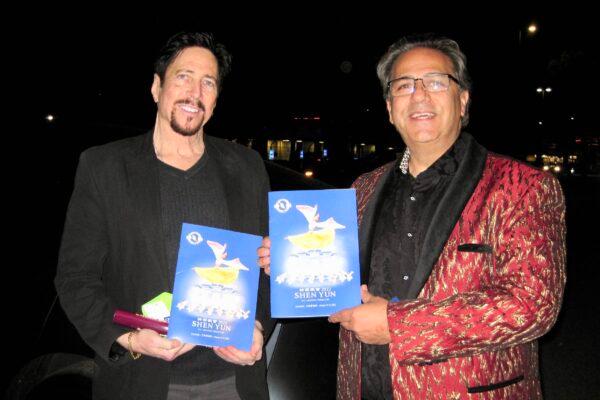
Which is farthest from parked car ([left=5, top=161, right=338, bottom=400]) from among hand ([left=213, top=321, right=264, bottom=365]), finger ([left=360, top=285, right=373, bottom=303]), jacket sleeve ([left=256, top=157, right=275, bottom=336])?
finger ([left=360, top=285, right=373, bottom=303])

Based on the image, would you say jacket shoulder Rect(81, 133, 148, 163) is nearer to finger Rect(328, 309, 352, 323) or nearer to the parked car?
the parked car

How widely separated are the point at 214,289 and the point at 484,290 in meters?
0.82

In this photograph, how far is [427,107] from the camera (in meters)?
1.63

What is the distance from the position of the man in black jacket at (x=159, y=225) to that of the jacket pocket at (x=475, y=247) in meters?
0.74

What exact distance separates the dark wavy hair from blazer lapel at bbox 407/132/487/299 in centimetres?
101

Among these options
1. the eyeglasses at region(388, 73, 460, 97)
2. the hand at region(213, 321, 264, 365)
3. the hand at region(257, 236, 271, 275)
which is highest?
the eyeglasses at region(388, 73, 460, 97)

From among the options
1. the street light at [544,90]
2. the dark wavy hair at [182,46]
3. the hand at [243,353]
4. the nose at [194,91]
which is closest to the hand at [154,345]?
the hand at [243,353]

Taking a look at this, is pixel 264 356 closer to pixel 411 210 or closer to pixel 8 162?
pixel 411 210

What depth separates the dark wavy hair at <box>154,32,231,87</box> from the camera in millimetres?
1787

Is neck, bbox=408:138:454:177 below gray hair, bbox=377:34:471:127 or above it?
below

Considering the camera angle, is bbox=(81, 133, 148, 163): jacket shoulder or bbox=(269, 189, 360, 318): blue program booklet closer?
bbox=(269, 189, 360, 318): blue program booklet

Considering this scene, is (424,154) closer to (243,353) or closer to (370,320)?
(370,320)

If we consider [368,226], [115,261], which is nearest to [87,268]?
[115,261]

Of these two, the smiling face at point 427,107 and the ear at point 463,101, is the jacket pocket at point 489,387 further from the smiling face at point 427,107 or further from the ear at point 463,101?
the ear at point 463,101
